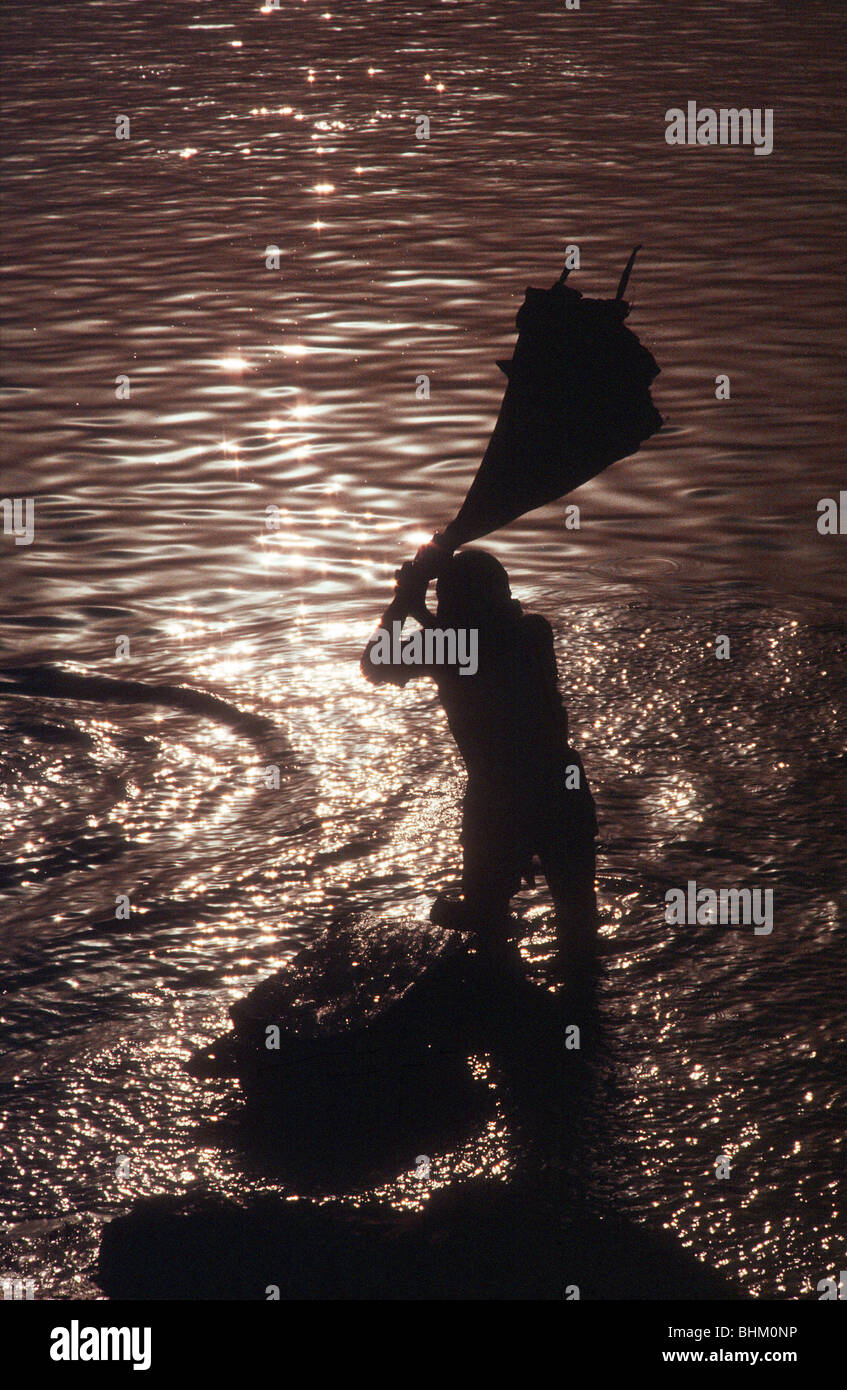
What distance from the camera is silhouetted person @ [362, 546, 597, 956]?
11.4 ft

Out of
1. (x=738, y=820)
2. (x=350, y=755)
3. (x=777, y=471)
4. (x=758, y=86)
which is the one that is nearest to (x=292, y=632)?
(x=350, y=755)

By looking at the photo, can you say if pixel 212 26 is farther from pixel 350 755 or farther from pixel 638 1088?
pixel 638 1088

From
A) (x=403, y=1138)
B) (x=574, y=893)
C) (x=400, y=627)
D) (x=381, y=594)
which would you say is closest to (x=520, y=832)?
(x=574, y=893)

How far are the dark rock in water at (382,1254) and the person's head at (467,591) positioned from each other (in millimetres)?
1307

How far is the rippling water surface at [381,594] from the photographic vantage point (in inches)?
124

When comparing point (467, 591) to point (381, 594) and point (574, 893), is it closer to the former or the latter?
point (574, 893)

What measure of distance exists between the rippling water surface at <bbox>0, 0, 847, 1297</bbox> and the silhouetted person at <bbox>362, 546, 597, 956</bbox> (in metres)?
0.23

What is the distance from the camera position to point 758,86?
13633 mm

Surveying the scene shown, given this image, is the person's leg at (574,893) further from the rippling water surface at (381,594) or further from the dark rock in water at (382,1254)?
the dark rock in water at (382,1254)

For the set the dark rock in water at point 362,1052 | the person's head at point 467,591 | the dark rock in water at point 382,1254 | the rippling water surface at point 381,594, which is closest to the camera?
the dark rock in water at point 382,1254

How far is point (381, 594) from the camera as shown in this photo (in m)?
5.84

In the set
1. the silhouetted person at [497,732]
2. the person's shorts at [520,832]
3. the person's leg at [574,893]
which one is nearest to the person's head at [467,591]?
the silhouetted person at [497,732]

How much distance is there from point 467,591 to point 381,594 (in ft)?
7.88

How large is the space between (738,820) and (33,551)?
3432mm
